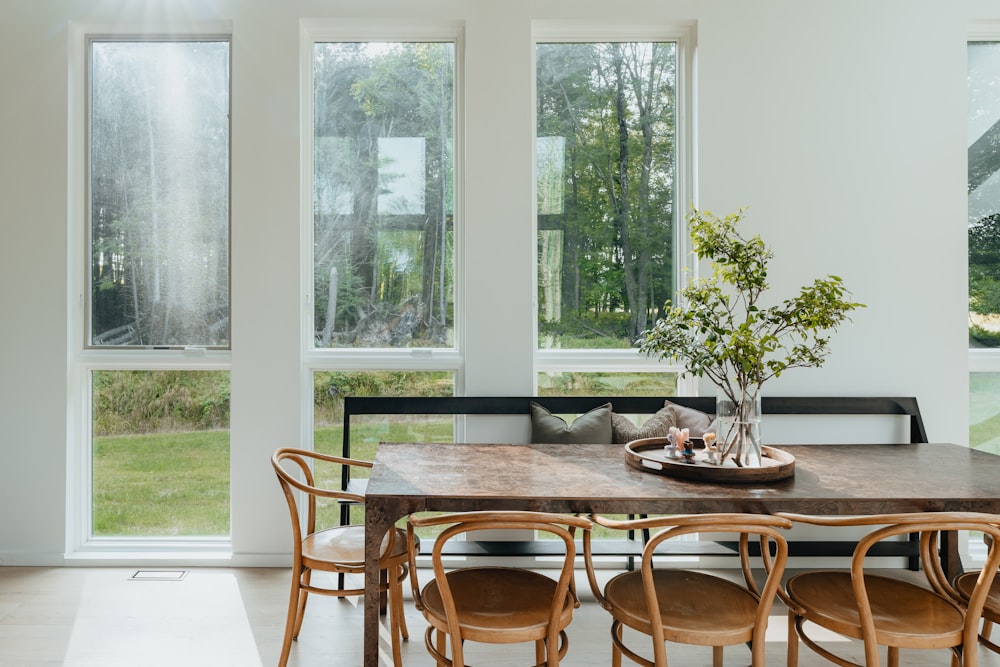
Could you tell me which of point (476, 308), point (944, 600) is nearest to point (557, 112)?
point (476, 308)

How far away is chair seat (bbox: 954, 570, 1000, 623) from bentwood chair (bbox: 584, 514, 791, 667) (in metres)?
0.63

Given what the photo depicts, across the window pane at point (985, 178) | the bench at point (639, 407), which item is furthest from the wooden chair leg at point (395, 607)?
the window pane at point (985, 178)

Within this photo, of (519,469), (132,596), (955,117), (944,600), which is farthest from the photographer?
(955,117)

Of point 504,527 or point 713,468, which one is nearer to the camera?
point 504,527

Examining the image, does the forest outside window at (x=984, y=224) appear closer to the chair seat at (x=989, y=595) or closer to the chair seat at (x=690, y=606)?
the chair seat at (x=989, y=595)

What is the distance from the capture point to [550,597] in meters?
1.99

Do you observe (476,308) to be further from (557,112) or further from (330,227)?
(557,112)

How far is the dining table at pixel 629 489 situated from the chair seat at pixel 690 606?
279 millimetres

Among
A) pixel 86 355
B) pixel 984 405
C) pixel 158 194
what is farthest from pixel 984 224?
pixel 86 355

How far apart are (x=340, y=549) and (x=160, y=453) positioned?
1.77 m

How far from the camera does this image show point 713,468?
2.11 meters

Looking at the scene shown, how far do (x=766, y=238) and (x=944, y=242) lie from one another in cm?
98

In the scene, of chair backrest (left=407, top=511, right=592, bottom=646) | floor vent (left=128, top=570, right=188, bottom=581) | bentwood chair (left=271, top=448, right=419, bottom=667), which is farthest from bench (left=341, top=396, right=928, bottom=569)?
chair backrest (left=407, top=511, right=592, bottom=646)

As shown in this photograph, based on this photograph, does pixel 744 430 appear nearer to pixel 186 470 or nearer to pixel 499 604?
pixel 499 604
